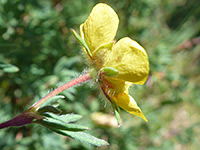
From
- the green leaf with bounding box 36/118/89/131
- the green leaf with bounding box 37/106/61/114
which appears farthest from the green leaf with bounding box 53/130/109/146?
the green leaf with bounding box 37/106/61/114

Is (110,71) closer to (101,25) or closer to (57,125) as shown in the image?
(101,25)

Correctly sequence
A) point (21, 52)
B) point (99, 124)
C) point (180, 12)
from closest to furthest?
1. point (21, 52)
2. point (99, 124)
3. point (180, 12)

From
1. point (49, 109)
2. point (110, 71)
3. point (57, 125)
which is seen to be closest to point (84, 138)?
point (57, 125)

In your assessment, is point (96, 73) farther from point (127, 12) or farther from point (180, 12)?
point (180, 12)

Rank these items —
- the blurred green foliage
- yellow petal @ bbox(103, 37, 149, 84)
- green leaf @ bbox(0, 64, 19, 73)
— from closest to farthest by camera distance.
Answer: yellow petal @ bbox(103, 37, 149, 84), green leaf @ bbox(0, 64, 19, 73), the blurred green foliage

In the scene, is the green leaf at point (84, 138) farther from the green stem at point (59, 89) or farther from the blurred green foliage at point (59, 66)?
the blurred green foliage at point (59, 66)

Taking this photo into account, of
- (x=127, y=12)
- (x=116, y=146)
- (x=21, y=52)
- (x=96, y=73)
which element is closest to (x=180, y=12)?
(x=127, y=12)

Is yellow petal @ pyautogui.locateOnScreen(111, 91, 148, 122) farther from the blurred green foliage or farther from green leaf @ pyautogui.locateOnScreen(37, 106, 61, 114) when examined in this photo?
the blurred green foliage
